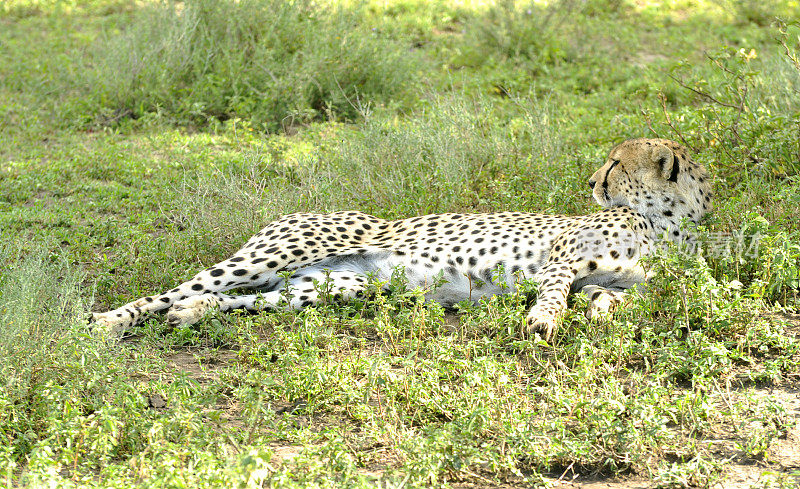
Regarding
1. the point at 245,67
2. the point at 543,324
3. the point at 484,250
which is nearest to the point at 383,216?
the point at 484,250

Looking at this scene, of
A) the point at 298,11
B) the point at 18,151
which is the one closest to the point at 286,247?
the point at 18,151

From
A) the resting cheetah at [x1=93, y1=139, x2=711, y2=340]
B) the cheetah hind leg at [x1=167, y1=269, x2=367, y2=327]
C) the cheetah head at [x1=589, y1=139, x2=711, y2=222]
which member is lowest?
the cheetah hind leg at [x1=167, y1=269, x2=367, y2=327]

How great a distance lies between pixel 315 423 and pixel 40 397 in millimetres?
1089

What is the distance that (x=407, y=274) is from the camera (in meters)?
4.87

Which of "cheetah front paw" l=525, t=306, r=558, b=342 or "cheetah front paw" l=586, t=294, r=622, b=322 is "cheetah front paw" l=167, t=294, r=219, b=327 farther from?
"cheetah front paw" l=586, t=294, r=622, b=322

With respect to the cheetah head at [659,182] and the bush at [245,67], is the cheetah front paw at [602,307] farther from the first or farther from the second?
the bush at [245,67]

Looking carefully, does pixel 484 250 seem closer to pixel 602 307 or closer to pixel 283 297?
pixel 602 307

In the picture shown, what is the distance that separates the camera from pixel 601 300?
14.2ft

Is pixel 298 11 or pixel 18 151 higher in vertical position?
pixel 298 11

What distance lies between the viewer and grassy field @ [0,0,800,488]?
307 cm

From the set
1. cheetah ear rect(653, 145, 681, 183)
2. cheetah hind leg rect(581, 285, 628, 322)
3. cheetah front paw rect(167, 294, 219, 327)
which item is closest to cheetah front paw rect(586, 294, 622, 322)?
cheetah hind leg rect(581, 285, 628, 322)

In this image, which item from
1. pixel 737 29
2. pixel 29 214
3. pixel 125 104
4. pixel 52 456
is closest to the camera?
pixel 52 456

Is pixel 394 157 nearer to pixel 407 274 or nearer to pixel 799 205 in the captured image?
pixel 407 274

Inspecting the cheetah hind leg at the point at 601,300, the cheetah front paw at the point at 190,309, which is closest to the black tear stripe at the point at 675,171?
the cheetah hind leg at the point at 601,300
